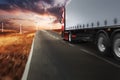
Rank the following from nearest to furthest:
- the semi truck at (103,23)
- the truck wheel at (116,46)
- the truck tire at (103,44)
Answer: the semi truck at (103,23) → the truck wheel at (116,46) → the truck tire at (103,44)

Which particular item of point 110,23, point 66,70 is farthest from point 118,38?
point 66,70

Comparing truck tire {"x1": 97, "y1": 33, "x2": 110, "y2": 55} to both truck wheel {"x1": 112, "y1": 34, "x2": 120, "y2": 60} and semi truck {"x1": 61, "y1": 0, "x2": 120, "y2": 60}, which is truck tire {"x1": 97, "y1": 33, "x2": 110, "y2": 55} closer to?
semi truck {"x1": 61, "y1": 0, "x2": 120, "y2": 60}

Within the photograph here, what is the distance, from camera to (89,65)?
1048cm

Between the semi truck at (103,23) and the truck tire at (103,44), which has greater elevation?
the semi truck at (103,23)

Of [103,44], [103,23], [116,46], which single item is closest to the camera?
[116,46]

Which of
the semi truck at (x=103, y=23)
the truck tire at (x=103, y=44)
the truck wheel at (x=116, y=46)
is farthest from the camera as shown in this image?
the truck tire at (x=103, y=44)

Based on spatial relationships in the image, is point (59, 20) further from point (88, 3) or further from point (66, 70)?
point (66, 70)

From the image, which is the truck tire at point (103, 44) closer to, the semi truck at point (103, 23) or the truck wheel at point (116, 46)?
the semi truck at point (103, 23)

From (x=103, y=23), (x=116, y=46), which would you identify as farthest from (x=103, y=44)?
(x=116, y=46)

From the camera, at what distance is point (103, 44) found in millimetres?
13414

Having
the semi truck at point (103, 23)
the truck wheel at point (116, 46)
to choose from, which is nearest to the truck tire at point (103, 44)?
the semi truck at point (103, 23)

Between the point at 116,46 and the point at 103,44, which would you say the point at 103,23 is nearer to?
the point at 103,44

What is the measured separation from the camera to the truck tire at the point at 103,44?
12.8 metres

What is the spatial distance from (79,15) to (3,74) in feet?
32.5
